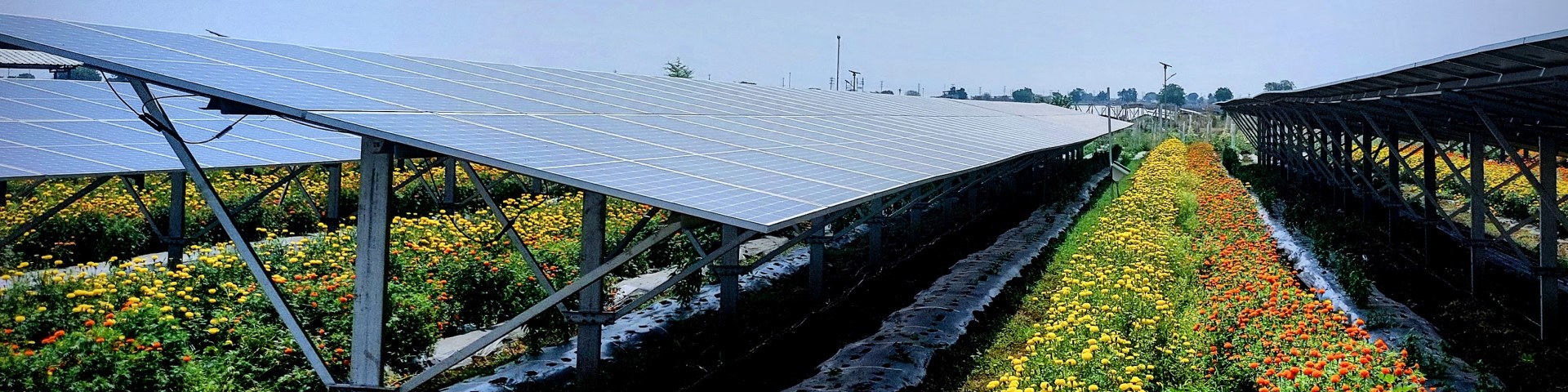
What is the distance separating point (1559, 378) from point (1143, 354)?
3096mm

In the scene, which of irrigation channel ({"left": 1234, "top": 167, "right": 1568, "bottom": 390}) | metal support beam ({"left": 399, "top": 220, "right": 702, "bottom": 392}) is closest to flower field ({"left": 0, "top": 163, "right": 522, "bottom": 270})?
metal support beam ({"left": 399, "top": 220, "right": 702, "bottom": 392})

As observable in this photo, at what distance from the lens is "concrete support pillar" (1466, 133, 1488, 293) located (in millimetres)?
11680

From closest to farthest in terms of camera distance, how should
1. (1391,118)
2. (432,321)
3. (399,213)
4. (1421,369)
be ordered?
(1421,369) < (432,321) < (1391,118) < (399,213)

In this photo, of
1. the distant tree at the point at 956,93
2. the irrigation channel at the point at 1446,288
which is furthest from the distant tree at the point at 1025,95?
the irrigation channel at the point at 1446,288

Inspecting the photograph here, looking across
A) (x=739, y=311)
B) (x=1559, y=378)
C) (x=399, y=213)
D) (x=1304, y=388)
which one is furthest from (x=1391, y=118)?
(x=399, y=213)

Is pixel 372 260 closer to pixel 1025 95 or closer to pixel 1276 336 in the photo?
pixel 1276 336

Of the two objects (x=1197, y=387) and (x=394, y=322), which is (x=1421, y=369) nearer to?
(x=1197, y=387)

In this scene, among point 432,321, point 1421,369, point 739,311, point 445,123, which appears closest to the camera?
point 445,123

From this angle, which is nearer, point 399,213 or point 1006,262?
point 1006,262

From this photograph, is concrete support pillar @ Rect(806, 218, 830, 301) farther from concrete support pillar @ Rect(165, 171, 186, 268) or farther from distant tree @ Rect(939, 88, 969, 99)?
distant tree @ Rect(939, 88, 969, 99)

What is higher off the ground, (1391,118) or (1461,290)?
(1391,118)

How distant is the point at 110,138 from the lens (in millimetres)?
11922

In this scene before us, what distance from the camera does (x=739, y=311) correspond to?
11586 mm

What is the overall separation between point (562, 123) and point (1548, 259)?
8786mm
